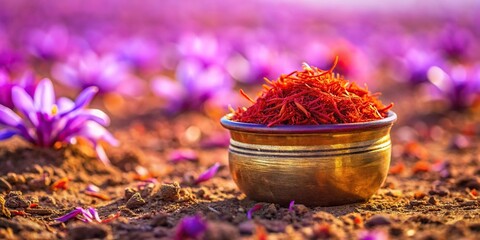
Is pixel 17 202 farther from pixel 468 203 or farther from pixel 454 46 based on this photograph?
pixel 454 46

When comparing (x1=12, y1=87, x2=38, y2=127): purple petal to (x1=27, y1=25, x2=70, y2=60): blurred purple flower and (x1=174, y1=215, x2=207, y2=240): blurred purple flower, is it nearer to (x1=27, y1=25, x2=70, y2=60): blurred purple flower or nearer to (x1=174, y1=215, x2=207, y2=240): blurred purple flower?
(x1=174, y1=215, x2=207, y2=240): blurred purple flower

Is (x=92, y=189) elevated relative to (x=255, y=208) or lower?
lower

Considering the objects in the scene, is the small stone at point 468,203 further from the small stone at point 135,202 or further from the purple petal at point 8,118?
the purple petal at point 8,118

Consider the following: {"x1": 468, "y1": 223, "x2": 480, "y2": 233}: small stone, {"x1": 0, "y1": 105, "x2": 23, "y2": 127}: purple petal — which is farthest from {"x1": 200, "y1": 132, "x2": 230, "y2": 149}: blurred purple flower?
{"x1": 468, "y1": 223, "x2": 480, "y2": 233}: small stone

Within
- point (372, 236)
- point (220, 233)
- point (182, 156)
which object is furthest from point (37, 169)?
point (372, 236)

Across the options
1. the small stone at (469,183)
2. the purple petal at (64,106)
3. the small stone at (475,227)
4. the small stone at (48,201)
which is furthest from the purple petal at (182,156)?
the small stone at (475,227)

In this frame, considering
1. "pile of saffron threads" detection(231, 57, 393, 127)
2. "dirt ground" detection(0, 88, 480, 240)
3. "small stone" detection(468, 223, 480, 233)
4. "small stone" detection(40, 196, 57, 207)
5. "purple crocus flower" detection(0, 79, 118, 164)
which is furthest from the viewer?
"purple crocus flower" detection(0, 79, 118, 164)
